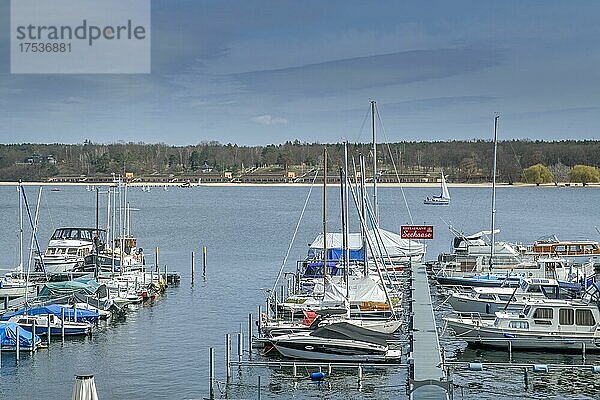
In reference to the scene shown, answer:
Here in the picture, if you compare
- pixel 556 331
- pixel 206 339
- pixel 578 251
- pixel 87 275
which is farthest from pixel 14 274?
pixel 578 251

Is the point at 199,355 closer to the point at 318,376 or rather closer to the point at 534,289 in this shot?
the point at 318,376

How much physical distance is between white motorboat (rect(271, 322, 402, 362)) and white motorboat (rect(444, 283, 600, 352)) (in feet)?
11.4

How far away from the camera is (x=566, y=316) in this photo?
27.1 metres

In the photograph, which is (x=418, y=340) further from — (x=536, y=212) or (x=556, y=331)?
(x=536, y=212)

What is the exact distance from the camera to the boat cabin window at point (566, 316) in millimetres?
27031

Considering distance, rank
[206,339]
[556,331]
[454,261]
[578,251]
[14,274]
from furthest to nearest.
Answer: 1. [578,251]
2. [454,261]
3. [14,274]
4. [206,339]
5. [556,331]

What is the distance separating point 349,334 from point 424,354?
257 centimetres

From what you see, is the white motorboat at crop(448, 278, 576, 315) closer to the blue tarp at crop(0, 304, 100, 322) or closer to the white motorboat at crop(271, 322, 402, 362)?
the white motorboat at crop(271, 322, 402, 362)

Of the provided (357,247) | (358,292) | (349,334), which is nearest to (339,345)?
(349,334)

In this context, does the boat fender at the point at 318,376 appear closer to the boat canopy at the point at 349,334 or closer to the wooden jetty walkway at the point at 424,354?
the boat canopy at the point at 349,334

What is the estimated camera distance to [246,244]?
230 feet

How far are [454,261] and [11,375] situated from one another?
22854 millimetres

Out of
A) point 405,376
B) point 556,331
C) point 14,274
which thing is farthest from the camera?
point 14,274

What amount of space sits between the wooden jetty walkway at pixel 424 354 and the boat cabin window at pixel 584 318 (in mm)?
4013
